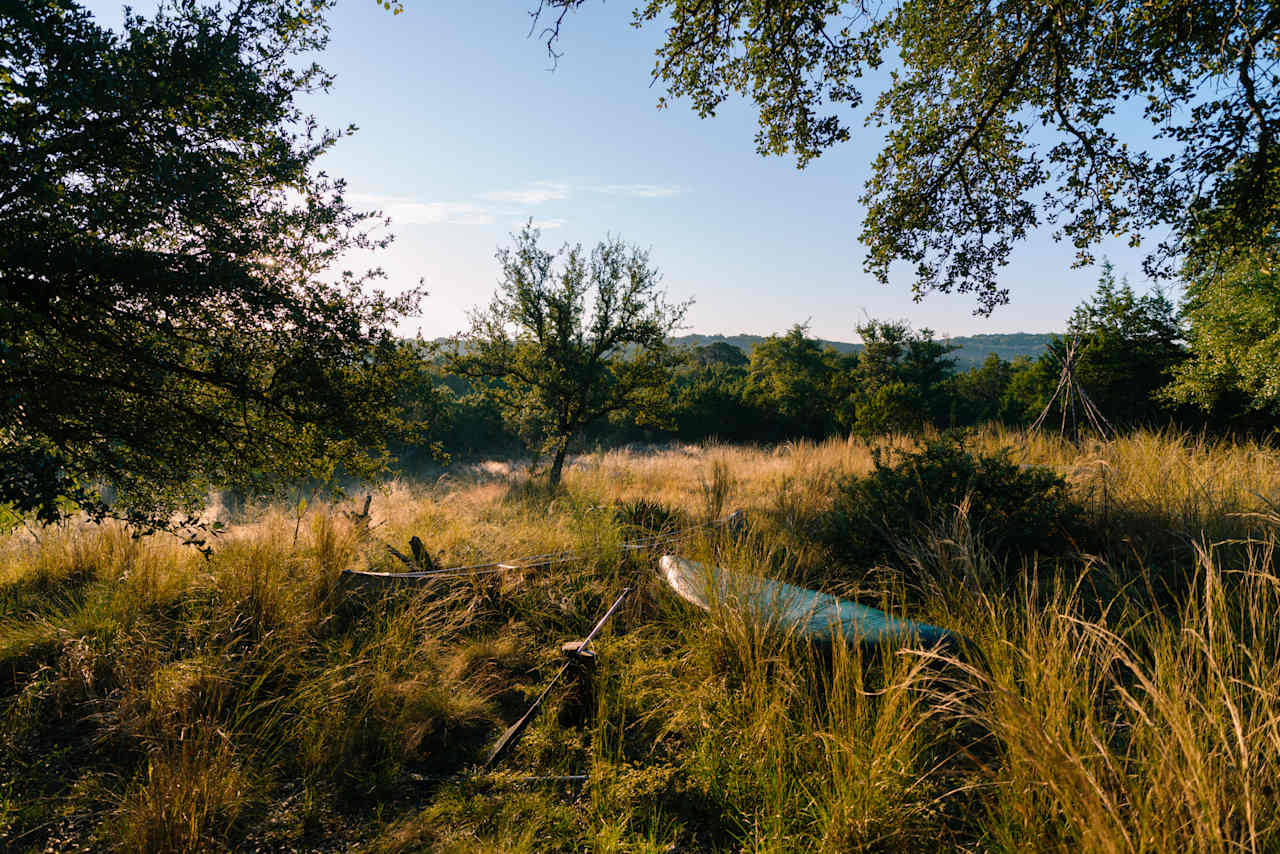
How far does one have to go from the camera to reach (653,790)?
101 inches

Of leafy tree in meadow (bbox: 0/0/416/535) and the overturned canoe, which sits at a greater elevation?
leafy tree in meadow (bbox: 0/0/416/535)

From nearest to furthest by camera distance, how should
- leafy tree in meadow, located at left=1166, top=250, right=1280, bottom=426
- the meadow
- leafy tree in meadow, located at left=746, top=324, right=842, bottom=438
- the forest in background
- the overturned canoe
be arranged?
the meadow < the overturned canoe < leafy tree in meadow, located at left=1166, top=250, right=1280, bottom=426 < the forest in background < leafy tree in meadow, located at left=746, top=324, right=842, bottom=438

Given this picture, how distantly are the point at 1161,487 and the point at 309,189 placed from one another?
8.99m

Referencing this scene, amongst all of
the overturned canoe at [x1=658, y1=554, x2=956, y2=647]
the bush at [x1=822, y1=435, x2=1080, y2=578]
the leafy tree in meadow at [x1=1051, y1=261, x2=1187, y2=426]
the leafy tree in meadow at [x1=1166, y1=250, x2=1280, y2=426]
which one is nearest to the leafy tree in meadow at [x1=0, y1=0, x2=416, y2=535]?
the overturned canoe at [x1=658, y1=554, x2=956, y2=647]

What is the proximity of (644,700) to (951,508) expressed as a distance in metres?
3.55

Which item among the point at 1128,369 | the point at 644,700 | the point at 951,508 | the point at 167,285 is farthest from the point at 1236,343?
the point at 167,285

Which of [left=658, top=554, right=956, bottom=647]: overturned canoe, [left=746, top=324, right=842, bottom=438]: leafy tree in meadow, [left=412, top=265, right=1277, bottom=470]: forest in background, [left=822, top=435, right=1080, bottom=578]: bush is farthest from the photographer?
[left=746, top=324, right=842, bottom=438]: leafy tree in meadow

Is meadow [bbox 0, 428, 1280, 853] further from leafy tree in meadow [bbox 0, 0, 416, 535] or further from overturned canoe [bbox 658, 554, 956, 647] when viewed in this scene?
leafy tree in meadow [bbox 0, 0, 416, 535]

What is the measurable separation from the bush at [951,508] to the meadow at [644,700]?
0.32 ft

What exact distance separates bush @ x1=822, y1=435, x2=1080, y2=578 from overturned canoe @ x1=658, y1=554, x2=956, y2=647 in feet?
4.42

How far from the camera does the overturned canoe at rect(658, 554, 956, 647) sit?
9.80 feet

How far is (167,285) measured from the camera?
3635 millimetres

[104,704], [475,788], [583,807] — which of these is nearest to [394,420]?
[104,704]

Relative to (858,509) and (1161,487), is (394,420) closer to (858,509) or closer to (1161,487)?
(858,509)
